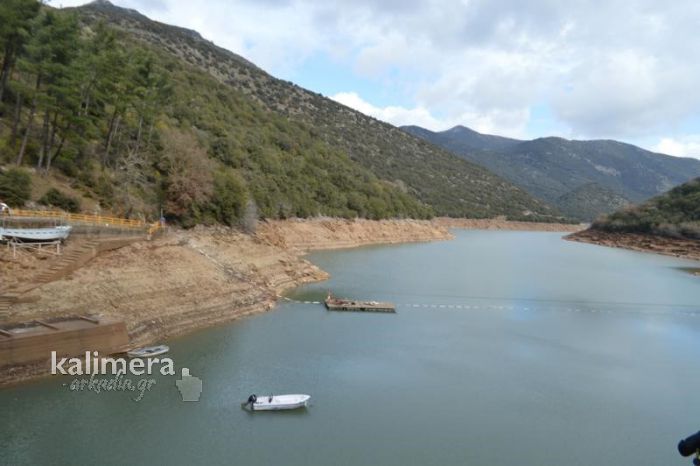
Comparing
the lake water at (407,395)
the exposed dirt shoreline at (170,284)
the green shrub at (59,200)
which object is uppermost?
the green shrub at (59,200)

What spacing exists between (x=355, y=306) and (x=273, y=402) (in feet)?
59.9

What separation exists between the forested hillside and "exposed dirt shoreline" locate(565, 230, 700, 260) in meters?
41.5

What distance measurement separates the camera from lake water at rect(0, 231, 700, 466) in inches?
701

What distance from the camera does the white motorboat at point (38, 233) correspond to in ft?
80.8

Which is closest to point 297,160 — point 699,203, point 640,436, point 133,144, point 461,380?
point 133,144

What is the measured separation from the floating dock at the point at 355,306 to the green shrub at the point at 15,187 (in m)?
19.4

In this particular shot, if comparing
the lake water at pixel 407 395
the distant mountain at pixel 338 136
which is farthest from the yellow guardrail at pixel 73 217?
the distant mountain at pixel 338 136

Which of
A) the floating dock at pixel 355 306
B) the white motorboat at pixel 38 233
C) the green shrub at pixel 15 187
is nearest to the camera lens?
the white motorboat at pixel 38 233

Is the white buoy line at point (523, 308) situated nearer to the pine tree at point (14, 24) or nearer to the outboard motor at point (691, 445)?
the pine tree at point (14, 24)

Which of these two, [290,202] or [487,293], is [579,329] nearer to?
[487,293]

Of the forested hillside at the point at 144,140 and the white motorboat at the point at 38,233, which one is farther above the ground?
the forested hillside at the point at 144,140

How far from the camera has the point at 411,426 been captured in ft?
65.3

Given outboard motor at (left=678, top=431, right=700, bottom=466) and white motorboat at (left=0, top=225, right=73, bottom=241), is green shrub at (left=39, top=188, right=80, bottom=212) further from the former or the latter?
outboard motor at (left=678, top=431, right=700, bottom=466)

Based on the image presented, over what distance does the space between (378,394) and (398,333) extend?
10.4m
